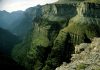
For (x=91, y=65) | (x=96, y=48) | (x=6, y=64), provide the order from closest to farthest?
(x=91, y=65) → (x=6, y=64) → (x=96, y=48)

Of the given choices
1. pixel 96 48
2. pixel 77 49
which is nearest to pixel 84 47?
pixel 77 49

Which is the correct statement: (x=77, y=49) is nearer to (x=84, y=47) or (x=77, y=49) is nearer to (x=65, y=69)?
(x=84, y=47)

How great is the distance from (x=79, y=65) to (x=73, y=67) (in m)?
2.41

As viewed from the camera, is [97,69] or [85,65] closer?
[97,69]

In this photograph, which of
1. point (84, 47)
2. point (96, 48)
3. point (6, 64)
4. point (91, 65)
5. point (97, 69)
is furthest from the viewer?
point (84, 47)

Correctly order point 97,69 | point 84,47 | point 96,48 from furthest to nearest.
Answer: point 84,47
point 96,48
point 97,69

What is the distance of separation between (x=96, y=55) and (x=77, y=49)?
47.3 meters

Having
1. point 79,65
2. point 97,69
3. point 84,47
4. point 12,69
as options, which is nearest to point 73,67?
point 79,65

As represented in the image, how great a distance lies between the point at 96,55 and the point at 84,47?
44665mm

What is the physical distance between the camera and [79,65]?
13438cm

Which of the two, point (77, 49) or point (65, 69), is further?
point (77, 49)

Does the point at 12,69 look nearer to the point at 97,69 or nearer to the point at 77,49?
the point at 97,69

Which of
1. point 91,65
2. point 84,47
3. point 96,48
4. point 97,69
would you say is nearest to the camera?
point 97,69

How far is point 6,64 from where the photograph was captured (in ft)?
465
